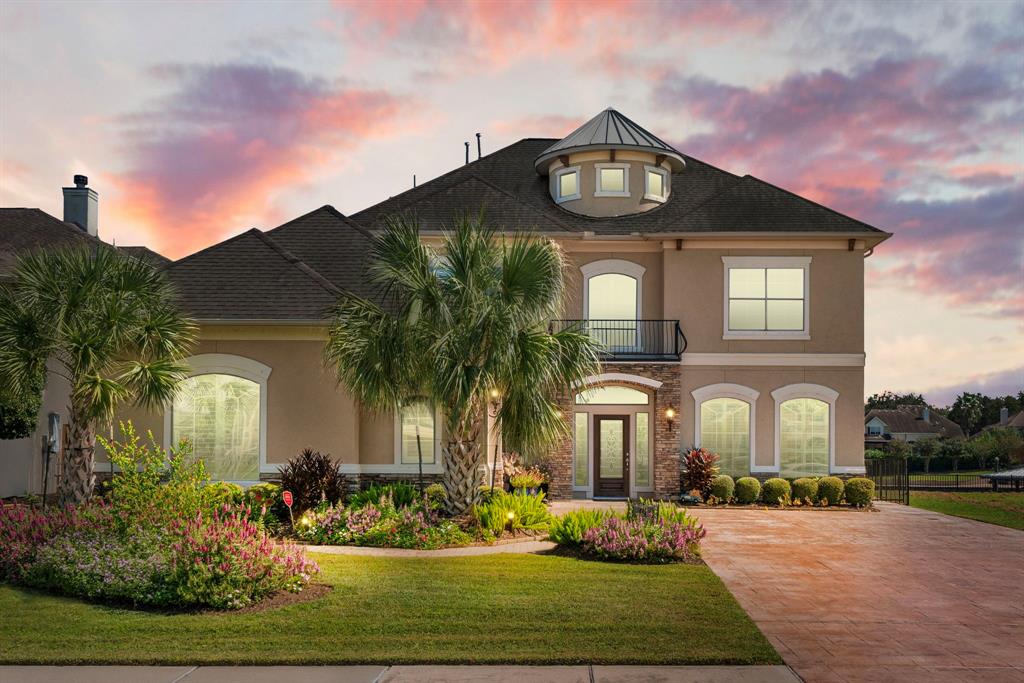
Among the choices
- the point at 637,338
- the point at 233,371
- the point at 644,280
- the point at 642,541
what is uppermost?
the point at 644,280

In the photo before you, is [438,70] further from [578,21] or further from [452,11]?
[578,21]

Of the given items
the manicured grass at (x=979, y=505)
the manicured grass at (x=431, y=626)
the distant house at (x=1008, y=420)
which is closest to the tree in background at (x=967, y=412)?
the distant house at (x=1008, y=420)

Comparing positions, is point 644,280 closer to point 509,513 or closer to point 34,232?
point 509,513

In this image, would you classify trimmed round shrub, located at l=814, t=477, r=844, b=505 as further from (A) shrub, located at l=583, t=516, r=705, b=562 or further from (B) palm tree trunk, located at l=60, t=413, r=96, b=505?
(B) palm tree trunk, located at l=60, t=413, r=96, b=505

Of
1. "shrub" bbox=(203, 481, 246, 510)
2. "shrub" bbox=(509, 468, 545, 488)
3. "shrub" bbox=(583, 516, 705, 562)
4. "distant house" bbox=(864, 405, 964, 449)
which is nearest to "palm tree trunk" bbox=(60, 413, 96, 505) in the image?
"shrub" bbox=(203, 481, 246, 510)

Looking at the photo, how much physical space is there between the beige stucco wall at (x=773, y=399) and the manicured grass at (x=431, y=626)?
39.9 ft

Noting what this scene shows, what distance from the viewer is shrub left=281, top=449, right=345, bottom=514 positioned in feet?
51.7

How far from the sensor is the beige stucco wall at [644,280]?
2380cm

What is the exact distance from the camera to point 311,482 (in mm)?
15883

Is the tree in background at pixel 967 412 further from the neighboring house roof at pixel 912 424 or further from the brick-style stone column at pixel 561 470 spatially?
the brick-style stone column at pixel 561 470

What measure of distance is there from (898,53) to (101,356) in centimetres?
1744

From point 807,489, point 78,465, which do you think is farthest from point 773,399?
point 78,465

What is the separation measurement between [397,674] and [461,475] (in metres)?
7.55

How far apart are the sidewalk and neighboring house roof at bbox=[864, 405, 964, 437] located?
89811 millimetres
